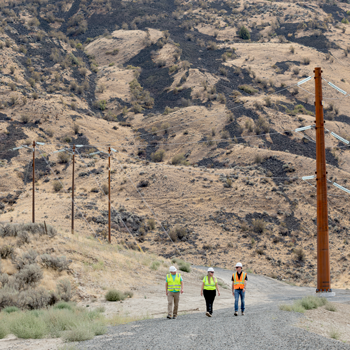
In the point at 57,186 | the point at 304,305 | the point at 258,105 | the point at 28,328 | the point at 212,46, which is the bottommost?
the point at 304,305

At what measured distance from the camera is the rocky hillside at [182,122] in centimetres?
3934

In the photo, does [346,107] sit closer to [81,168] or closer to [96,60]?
[81,168]

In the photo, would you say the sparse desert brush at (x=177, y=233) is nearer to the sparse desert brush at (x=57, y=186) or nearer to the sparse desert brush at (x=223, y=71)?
the sparse desert brush at (x=57, y=186)

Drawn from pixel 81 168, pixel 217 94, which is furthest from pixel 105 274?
pixel 217 94

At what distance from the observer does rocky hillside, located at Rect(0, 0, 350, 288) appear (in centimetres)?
3934

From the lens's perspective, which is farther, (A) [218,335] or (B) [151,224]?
Result: (B) [151,224]

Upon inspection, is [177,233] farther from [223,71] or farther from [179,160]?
[223,71]

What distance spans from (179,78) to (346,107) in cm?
3134

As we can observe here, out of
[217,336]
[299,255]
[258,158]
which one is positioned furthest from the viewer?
[258,158]

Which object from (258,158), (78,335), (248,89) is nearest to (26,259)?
A: (78,335)

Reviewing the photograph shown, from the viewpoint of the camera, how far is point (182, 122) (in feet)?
200

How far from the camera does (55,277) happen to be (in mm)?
17984

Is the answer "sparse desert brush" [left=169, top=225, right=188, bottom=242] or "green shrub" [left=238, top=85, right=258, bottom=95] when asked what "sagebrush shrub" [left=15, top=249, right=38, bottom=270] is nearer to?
"sparse desert brush" [left=169, top=225, right=188, bottom=242]

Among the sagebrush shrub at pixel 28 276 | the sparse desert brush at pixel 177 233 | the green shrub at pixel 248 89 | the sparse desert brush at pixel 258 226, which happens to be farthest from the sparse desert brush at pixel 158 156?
the sagebrush shrub at pixel 28 276
